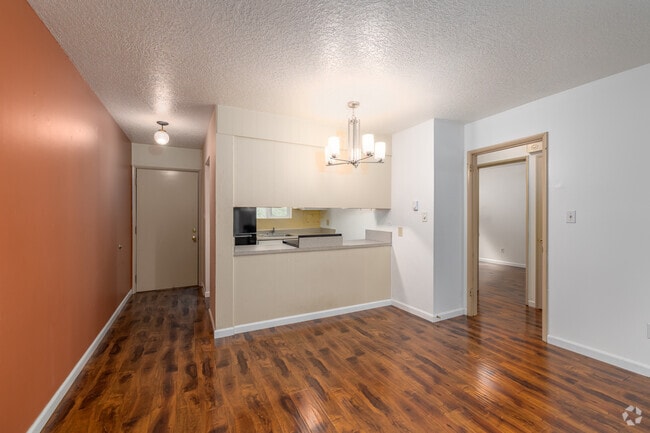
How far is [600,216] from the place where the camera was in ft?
8.86

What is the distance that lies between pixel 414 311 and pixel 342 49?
334 centimetres

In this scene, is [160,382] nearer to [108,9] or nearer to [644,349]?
[108,9]

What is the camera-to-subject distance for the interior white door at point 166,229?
5.07 metres

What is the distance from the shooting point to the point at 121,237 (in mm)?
4141

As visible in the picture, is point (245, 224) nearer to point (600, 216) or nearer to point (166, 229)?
point (166, 229)

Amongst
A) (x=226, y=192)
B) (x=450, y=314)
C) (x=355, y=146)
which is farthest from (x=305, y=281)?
(x=450, y=314)

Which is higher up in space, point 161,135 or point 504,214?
point 161,135

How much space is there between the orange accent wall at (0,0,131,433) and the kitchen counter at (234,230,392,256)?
4.85ft

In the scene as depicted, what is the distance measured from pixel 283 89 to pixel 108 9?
1.42 metres

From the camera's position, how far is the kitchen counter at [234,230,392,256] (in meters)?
3.48

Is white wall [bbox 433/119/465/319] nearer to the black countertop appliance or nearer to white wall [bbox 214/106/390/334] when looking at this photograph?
white wall [bbox 214/106/390/334]

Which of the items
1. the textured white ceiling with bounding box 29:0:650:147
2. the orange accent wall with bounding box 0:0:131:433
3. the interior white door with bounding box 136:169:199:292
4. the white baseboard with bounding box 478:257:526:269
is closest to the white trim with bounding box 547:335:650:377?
the textured white ceiling with bounding box 29:0:650:147

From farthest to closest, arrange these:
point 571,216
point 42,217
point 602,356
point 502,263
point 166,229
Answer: point 502,263
point 166,229
point 571,216
point 602,356
point 42,217

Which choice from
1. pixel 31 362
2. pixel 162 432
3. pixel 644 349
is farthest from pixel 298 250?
pixel 644 349
